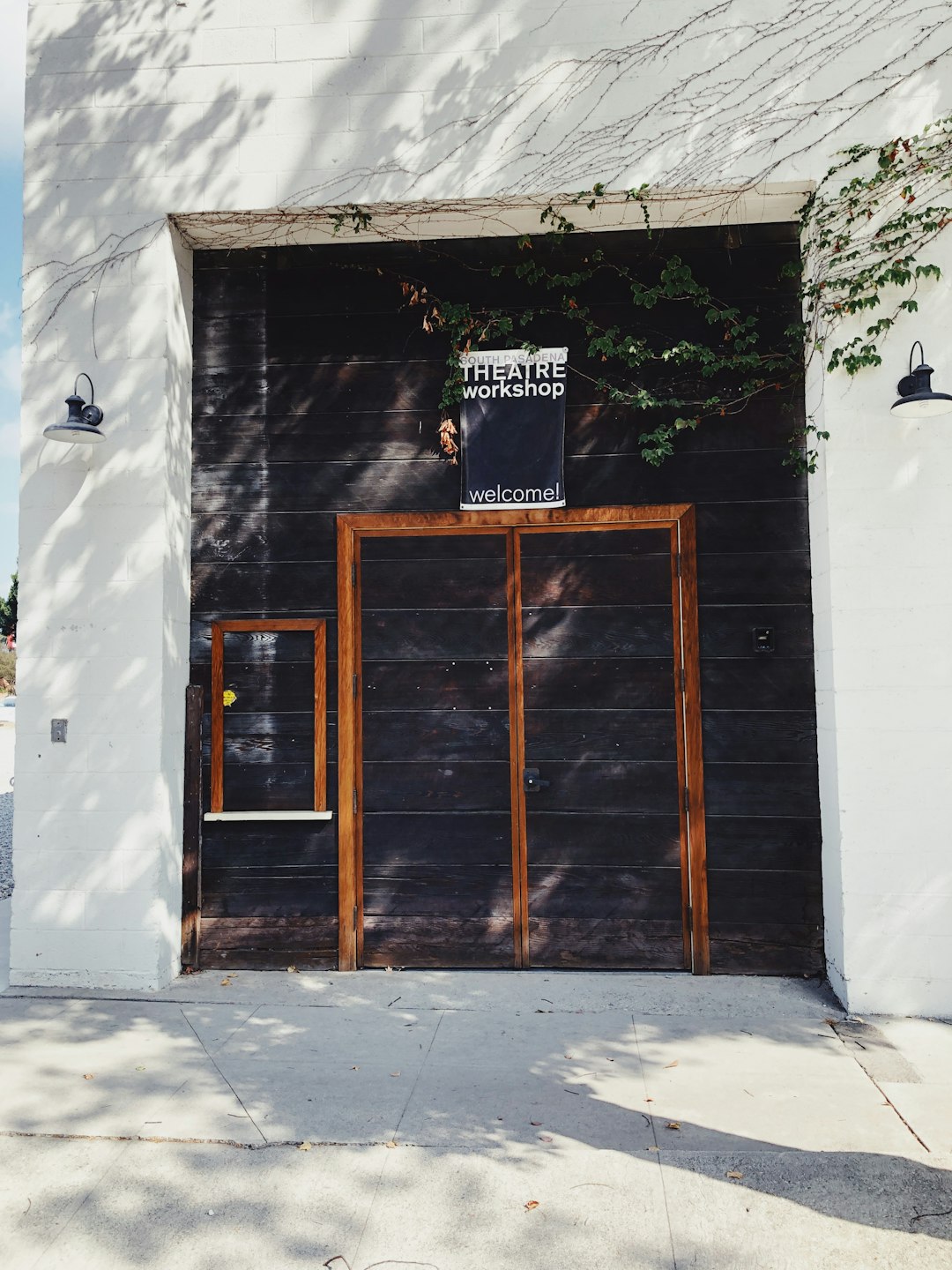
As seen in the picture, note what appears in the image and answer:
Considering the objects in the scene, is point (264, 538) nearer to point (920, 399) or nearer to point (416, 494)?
point (416, 494)

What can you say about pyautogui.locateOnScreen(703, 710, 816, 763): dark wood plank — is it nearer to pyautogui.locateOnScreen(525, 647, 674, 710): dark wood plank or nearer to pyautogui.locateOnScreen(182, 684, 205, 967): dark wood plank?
pyautogui.locateOnScreen(525, 647, 674, 710): dark wood plank

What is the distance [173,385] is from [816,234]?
11.3ft

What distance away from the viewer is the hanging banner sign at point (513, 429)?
15.5ft

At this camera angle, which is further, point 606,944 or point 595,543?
point 595,543

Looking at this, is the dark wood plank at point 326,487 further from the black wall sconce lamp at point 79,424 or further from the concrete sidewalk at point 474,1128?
the concrete sidewalk at point 474,1128

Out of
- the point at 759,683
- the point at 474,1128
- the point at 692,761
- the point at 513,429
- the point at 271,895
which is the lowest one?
the point at 474,1128

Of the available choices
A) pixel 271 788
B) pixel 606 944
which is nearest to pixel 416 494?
pixel 271 788

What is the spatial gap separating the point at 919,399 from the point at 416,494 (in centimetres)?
250

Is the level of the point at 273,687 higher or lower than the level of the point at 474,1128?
higher

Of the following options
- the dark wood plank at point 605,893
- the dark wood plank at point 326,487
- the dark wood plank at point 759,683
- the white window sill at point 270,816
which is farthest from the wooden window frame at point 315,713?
the dark wood plank at point 759,683

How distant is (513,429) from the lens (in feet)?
15.7

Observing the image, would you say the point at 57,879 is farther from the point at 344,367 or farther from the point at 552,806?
the point at 344,367

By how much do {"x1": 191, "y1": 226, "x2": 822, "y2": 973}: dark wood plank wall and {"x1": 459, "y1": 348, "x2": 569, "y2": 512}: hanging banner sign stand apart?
0.29 ft

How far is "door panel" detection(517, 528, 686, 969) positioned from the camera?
4.59 m
